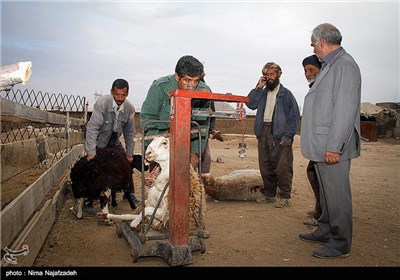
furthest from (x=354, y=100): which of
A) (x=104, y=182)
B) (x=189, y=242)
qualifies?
(x=104, y=182)

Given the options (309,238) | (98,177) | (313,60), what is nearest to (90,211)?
(98,177)

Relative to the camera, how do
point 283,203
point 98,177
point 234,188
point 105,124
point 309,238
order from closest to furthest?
point 309,238 → point 98,177 → point 105,124 → point 283,203 → point 234,188

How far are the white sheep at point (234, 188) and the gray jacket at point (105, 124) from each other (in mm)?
1492

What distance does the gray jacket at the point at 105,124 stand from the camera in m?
Answer: 4.89

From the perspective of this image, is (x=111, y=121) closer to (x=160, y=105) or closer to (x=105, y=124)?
(x=105, y=124)

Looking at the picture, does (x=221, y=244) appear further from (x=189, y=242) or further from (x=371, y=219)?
(x=371, y=219)

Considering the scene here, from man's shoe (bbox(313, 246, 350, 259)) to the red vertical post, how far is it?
1.39m

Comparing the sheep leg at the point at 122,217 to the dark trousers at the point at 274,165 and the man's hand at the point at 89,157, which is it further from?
the dark trousers at the point at 274,165

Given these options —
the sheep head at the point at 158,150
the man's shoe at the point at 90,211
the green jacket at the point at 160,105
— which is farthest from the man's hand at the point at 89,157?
the sheep head at the point at 158,150

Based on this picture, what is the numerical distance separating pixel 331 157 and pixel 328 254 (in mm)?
1005

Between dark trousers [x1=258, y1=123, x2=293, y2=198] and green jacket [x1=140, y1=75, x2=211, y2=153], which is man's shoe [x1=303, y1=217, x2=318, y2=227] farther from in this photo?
green jacket [x1=140, y1=75, x2=211, y2=153]

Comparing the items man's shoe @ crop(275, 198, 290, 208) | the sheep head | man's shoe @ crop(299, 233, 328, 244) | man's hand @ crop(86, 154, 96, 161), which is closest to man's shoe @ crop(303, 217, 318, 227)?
man's shoe @ crop(299, 233, 328, 244)

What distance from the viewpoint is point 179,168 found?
2.97 meters

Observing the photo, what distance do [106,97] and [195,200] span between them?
7.98 feet
